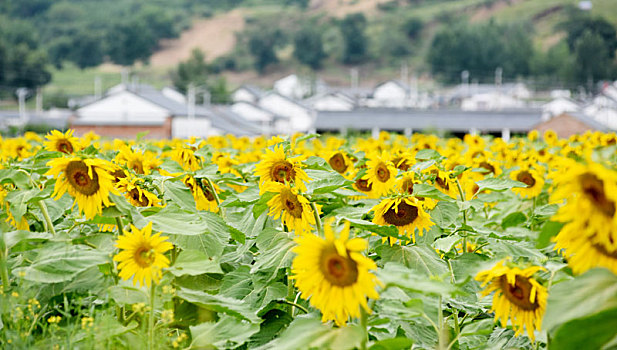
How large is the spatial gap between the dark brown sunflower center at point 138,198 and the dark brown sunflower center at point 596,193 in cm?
154

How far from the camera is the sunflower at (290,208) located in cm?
234

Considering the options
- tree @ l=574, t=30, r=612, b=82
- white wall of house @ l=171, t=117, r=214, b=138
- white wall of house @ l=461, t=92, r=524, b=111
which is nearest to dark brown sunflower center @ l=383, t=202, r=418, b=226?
white wall of house @ l=171, t=117, r=214, b=138

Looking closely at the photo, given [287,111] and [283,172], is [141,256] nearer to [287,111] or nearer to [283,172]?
[283,172]

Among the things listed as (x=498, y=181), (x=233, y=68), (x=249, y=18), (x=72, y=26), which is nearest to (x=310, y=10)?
(x=249, y=18)

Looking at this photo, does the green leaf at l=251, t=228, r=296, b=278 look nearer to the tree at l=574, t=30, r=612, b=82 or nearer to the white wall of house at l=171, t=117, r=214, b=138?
the white wall of house at l=171, t=117, r=214, b=138

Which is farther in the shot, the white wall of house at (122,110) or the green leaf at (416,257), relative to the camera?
the white wall of house at (122,110)

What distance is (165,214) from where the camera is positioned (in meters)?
2.24

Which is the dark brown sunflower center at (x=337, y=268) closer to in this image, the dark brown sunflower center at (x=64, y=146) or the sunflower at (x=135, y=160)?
the sunflower at (x=135, y=160)

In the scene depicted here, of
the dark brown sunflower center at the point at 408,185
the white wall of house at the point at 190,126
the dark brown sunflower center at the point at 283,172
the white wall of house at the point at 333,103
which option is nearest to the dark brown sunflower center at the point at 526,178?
the dark brown sunflower center at the point at 408,185


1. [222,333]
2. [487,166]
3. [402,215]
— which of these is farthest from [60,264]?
[487,166]

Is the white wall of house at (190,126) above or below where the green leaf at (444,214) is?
below

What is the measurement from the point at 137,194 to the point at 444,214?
1102 mm

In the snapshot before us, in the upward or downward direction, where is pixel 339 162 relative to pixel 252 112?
upward

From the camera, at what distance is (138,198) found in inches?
99.7
